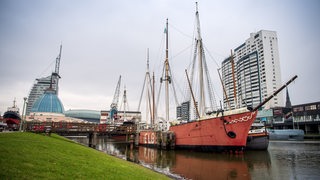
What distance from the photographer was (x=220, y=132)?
34.1 m

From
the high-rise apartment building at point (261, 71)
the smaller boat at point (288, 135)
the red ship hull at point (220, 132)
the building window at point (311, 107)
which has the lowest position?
the smaller boat at point (288, 135)

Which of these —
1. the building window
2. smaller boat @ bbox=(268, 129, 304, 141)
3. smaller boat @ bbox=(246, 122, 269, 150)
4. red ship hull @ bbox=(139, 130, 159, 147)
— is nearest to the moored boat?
red ship hull @ bbox=(139, 130, 159, 147)

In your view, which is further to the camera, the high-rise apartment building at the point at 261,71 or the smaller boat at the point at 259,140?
the high-rise apartment building at the point at 261,71

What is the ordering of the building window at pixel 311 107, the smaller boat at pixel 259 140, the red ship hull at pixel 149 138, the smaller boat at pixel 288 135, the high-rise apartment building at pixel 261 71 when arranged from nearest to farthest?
the smaller boat at pixel 259 140 → the red ship hull at pixel 149 138 → the smaller boat at pixel 288 135 → the building window at pixel 311 107 → the high-rise apartment building at pixel 261 71

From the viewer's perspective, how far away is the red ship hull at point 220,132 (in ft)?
104

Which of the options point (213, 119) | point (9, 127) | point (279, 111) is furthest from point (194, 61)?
point (279, 111)

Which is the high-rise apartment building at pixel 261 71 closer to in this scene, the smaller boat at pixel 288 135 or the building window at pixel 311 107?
the building window at pixel 311 107

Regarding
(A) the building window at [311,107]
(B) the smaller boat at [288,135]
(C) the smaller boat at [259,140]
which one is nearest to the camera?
(C) the smaller boat at [259,140]

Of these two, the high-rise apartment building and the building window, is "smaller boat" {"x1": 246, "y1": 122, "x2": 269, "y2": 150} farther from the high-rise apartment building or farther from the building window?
the high-rise apartment building

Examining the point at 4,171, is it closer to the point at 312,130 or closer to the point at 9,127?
the point at 9,127

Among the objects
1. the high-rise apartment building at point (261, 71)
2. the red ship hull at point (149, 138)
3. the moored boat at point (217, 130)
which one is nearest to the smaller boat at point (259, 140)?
the moored boat at point (217, 130)

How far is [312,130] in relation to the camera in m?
94.8

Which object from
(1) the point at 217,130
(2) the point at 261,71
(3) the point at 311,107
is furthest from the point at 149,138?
(2) the point at 261,71

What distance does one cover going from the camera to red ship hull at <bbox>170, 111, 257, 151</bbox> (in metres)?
31.6
